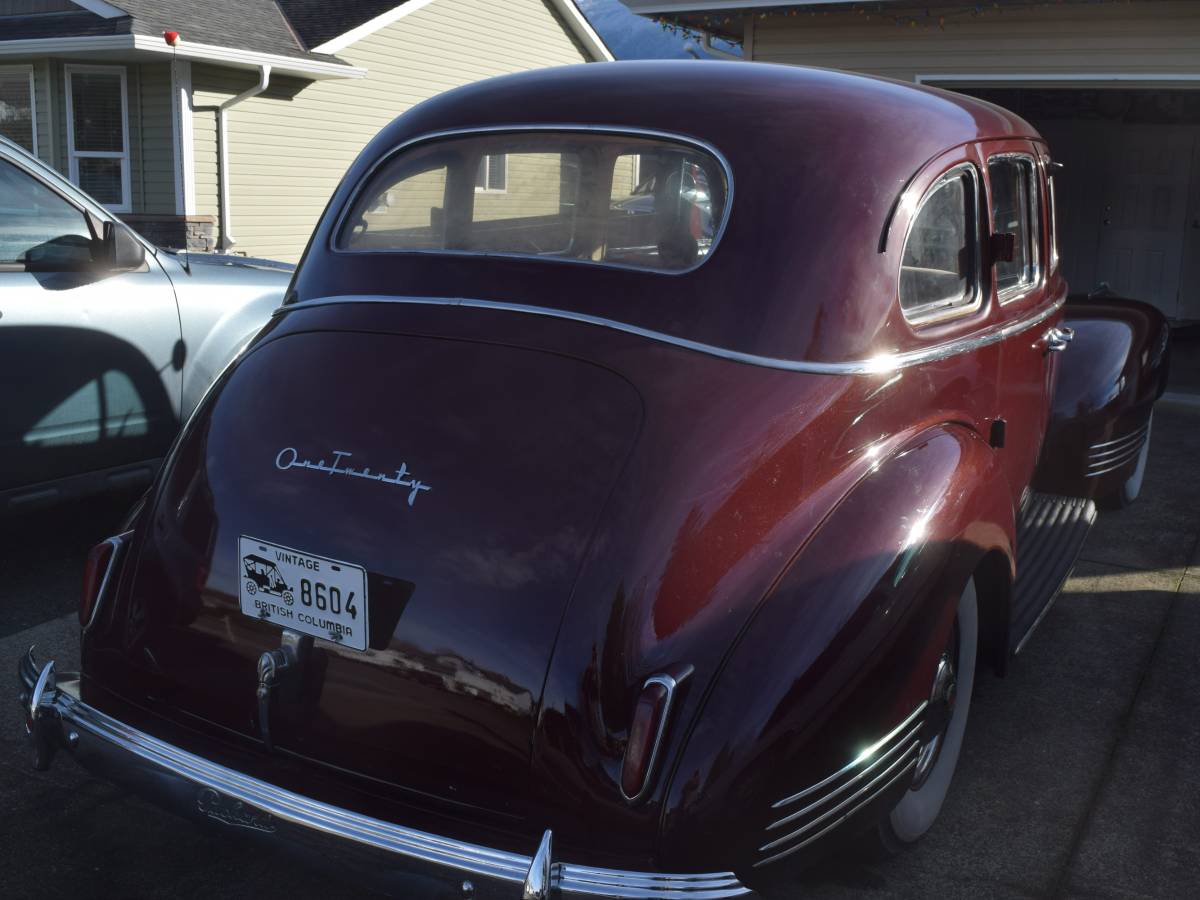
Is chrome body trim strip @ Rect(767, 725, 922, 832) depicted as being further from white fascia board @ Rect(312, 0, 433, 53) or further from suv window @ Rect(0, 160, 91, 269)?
white fascia board @ Rect(312, 0, 433, 53)

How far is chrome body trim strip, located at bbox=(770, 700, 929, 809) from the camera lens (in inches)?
89.7

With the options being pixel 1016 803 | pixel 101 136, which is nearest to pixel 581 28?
pixel 101 136

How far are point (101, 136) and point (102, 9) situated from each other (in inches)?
67.1

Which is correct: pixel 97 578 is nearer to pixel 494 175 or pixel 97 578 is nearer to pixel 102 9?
pixel 494 175

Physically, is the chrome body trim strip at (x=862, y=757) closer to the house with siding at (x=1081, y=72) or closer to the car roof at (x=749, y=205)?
the car roof at (x=749, y=205)

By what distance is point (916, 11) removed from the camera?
9.54 meters

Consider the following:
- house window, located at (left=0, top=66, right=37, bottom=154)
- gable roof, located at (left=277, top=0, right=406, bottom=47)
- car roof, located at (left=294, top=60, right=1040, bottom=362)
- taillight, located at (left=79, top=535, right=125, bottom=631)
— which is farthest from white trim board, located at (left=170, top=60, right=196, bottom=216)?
taillight, located at (left=79, top=535, right=125, bottom=631)

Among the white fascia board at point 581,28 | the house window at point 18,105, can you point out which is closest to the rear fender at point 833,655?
the house window at point 18,105

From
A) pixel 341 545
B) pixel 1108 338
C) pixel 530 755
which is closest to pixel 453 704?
pixel 530 755

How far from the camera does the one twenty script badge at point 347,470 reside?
2514mm

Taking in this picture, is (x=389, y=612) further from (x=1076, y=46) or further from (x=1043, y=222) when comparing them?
(x=1076, y=46)

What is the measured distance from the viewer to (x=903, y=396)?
2.88m

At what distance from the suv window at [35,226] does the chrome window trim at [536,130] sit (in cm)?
202

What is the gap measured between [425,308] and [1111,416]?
122 inches
